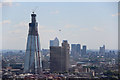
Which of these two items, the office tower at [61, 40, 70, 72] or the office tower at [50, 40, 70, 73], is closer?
the office tower at [50, 40, 70, 73]

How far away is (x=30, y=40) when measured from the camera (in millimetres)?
8141

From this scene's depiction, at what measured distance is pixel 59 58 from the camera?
8.18 metres

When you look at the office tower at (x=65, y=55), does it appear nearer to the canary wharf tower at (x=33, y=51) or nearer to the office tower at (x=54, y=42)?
the office tower at (x=54, y=42)

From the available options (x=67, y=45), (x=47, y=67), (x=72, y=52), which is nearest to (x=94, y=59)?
(x=72, y=52)

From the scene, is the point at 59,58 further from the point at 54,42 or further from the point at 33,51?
the point at 33,51

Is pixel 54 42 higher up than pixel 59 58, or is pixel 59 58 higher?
pixel 54 42

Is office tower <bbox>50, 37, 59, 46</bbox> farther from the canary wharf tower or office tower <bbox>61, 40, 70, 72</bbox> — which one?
the canary wharf tower

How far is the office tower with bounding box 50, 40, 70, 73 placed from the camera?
7.97 meters

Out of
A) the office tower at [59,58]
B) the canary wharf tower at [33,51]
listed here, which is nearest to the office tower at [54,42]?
the office tower at [59,58]

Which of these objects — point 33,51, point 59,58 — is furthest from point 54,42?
point 33,51

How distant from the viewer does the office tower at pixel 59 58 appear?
26.2 feet

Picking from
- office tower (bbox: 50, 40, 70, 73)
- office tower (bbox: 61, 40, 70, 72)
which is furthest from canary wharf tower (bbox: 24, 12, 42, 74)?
office tower (bbox: 61, 40, 70, 72)

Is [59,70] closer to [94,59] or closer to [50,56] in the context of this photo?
[50,56]

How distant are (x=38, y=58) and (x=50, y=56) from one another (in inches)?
16.3
